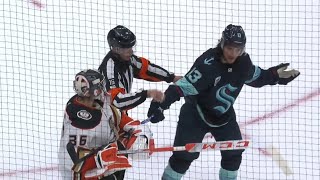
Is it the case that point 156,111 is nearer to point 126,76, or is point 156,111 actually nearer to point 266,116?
point 126,76

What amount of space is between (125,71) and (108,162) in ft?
3.00

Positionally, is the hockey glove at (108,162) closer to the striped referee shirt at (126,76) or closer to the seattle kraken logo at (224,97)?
the striped referee shirt at (126,76)

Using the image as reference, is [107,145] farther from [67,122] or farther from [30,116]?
[30,116]

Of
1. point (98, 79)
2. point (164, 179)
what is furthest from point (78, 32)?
point (98, 79)

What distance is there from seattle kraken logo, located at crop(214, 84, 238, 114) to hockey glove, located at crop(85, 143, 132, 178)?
736mm

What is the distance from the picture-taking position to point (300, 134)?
5844mm

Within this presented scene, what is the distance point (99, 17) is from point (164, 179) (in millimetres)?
2452

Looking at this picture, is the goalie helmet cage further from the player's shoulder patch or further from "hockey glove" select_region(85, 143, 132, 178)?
the player's shoulder patch

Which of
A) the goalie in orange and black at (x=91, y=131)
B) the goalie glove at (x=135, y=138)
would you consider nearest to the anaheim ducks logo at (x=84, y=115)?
the goalie in orange and black at (x=91, y=131)

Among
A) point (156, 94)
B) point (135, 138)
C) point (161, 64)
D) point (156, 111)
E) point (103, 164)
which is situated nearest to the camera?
point (103, 164)

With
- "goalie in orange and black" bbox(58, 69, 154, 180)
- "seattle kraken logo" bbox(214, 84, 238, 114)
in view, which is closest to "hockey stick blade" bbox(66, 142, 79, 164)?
"goalie in orange and black" bbox(58, 69, 154, 180)

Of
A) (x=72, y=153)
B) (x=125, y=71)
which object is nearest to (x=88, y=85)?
(x=72, y=153)

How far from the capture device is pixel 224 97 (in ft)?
14.9

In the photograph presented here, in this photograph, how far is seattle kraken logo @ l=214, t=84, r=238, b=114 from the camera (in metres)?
4.51
